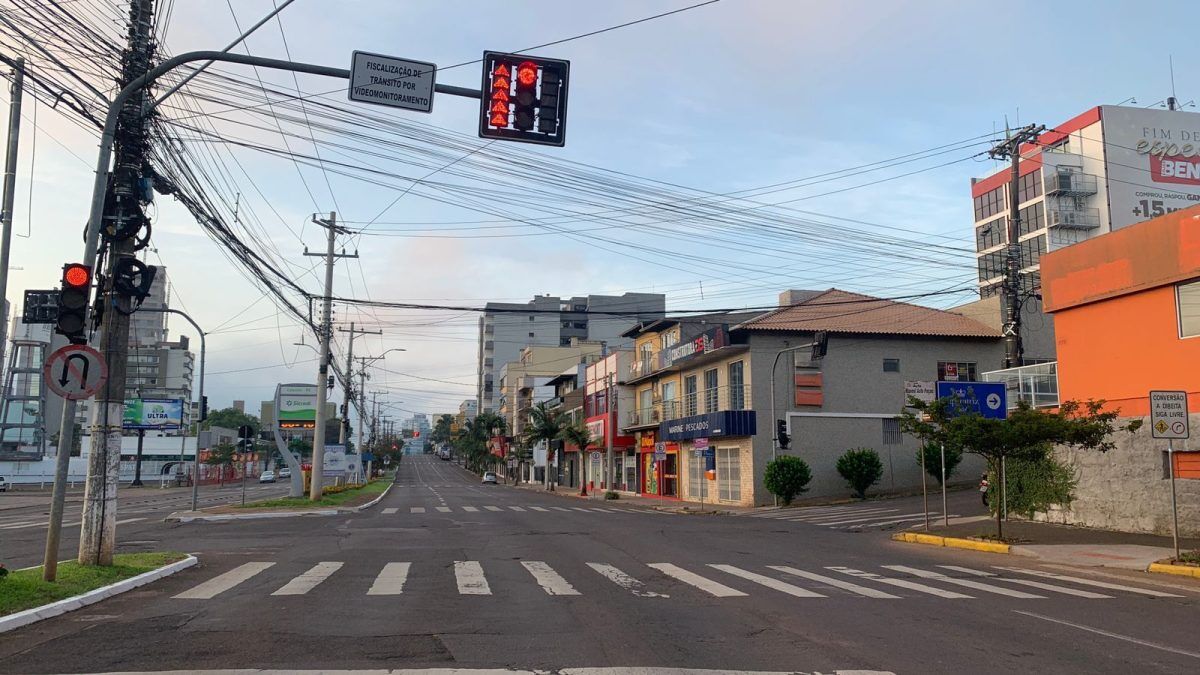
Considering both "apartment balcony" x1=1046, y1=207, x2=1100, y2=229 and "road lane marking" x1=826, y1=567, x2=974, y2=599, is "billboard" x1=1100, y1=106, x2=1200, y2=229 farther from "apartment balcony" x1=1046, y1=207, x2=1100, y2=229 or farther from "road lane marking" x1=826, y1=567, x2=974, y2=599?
"road lane marking" x1=826, y1=567, x2=974, y2=599

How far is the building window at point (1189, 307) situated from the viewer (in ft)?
62.1

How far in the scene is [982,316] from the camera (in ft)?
145

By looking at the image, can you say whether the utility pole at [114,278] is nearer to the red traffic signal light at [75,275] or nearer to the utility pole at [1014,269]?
the red traffic signal light at [75,275]

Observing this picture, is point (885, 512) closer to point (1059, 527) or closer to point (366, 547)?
point (1059, 527)

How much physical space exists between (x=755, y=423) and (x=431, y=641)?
32750mm

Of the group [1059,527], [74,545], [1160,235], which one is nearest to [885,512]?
[1059,527]

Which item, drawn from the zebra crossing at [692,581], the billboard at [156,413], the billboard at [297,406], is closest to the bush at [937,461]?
the zebra crossing at [692,581]

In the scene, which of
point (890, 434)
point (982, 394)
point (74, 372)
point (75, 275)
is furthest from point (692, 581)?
point (890, 434)

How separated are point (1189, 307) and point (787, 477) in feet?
63.1

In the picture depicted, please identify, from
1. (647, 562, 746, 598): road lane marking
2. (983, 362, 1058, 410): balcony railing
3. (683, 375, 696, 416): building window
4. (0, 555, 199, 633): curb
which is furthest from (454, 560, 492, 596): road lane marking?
(683, 375, 696, 416): building window

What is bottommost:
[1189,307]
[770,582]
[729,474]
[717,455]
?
[770,582]

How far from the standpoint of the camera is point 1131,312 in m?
20.6

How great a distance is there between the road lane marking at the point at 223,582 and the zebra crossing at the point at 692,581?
0.01 m

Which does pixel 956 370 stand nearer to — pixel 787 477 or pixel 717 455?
pixel 787 477
